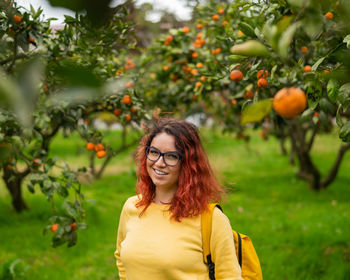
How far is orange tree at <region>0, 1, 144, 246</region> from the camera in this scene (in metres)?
0.38

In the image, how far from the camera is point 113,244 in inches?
164

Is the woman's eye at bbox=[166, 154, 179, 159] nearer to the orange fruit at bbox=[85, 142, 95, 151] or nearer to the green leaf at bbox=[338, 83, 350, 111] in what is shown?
the green leaf at bbox=[338, 83, 350, 111]

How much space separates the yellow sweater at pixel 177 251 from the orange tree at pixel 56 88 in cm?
57

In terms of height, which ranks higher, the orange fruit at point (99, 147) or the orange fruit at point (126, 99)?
the orange fruit at point (126, 99)

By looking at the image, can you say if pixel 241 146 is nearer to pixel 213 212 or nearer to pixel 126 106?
pixel 126 106

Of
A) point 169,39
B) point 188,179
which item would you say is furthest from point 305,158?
point 188,179

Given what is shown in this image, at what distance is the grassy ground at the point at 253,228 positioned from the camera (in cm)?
344

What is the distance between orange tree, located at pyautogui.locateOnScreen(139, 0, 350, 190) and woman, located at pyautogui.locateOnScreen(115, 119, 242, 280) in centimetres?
33

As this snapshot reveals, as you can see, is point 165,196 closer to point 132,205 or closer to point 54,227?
point 132,205

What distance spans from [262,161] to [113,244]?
4805mm

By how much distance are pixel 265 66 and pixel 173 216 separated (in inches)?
26.3

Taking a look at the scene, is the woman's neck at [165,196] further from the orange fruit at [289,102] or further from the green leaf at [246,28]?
the orange fruit at [289,102]

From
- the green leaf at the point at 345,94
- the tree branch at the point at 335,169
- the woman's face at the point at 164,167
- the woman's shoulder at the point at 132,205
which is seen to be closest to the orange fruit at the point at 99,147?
the woman's shoulder at the point at 132,205

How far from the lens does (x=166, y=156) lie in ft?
5.35
